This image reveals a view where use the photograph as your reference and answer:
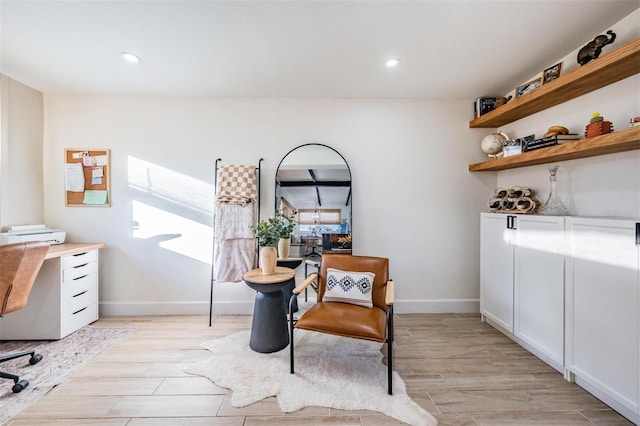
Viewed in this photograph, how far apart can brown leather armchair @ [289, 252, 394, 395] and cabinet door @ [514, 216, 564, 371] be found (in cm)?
119

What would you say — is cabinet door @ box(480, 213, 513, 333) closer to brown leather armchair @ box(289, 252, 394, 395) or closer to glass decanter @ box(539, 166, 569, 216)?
glass decanter @ box(539, 166, 569, 216)

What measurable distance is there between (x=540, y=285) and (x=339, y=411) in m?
1.84

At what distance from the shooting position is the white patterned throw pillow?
212 cm

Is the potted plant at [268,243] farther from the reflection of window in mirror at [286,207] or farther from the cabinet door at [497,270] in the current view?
the cabinet door at [497,270]

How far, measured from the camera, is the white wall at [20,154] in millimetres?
2531

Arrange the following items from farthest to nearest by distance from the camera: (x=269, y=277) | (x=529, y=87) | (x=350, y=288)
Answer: (x=529, y=87) → (x=269, y=277) → (x=350, y=288)

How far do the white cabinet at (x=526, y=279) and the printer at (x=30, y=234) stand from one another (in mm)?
4452

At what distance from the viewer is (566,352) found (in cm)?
185

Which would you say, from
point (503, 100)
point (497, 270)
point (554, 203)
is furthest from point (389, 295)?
point (503, 100)

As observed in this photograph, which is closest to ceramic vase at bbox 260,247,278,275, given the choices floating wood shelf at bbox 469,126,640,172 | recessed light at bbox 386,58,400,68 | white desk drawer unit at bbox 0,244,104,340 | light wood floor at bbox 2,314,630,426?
light wood floor at bbox 2,314,630,426

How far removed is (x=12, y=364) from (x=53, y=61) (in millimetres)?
2552

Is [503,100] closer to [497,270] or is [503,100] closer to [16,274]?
[497,270]

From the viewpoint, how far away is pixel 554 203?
2219 millimetres

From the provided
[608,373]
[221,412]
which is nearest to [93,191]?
[221,412]
